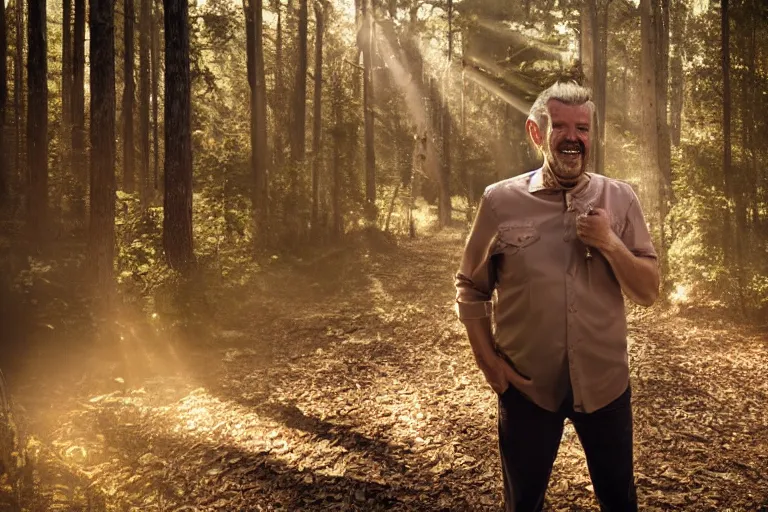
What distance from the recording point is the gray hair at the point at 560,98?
8.04ft

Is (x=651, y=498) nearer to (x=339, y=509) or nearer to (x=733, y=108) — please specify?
(x=339, y=509)

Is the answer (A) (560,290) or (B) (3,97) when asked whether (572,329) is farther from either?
(B) (3,97)

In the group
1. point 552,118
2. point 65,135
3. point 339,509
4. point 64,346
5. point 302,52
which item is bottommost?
point 339,509

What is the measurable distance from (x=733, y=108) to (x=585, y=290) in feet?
32.2

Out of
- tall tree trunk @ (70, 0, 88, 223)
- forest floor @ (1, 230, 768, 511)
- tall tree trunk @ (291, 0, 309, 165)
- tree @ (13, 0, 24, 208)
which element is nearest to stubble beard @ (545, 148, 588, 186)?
forest floor @ (1, 230, 768, 511)

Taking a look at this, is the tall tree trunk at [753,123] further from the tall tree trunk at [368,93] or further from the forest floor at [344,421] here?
the tall tree trunk at [368,93]

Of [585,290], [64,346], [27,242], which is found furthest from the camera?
[27,242]

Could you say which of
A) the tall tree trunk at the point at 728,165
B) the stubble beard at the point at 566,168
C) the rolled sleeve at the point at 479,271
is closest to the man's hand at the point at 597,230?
the stubble beard at the point at 566,168

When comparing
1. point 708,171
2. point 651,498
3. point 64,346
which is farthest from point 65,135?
point 651,498

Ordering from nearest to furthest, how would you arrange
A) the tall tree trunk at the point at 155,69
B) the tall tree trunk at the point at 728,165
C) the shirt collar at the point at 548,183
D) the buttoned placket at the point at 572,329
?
the buttoned placket at the point at 572,329, the shirt collar at the point at 548,183, the tall tree trunk at the point at 728,165, the tall tree trunk at the point at 155,69

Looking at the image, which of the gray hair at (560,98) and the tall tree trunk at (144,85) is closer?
the gray hair at (560,98)

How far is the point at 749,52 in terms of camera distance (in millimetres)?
10117

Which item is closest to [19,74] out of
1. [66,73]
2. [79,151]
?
[66,73]

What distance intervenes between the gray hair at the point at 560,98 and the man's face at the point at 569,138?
0.02 m
